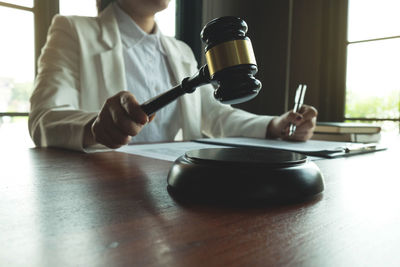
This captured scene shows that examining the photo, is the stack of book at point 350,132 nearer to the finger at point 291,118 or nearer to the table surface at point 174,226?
the finger at point 291,118

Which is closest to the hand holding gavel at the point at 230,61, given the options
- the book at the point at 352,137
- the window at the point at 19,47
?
the book at the point at 352,137

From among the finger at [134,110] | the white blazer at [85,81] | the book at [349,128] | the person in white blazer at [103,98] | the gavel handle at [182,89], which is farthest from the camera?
the book at [349,128]

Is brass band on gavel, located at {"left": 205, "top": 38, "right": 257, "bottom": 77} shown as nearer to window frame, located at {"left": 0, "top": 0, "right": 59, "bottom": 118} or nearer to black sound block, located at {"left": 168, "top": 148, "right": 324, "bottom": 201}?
black sound block, located at {"left": 168, "top": 148, "right": 324, "bottom": 201}

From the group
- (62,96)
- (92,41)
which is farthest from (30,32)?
(62,96)

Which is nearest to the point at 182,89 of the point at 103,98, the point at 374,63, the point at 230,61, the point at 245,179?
the point at 230,61

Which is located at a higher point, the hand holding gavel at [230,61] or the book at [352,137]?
the hand holding gavel at [230,61]

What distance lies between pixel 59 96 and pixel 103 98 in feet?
0.87

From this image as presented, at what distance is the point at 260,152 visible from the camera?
495mm

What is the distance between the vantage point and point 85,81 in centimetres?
131

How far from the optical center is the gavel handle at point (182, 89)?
0.52 m

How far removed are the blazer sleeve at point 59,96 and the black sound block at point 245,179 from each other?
498 millimetres

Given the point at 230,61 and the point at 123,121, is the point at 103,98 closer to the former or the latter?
the point at 123,121

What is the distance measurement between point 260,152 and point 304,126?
70 cm

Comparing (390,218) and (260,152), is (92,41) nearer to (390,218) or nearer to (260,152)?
(260,152)
